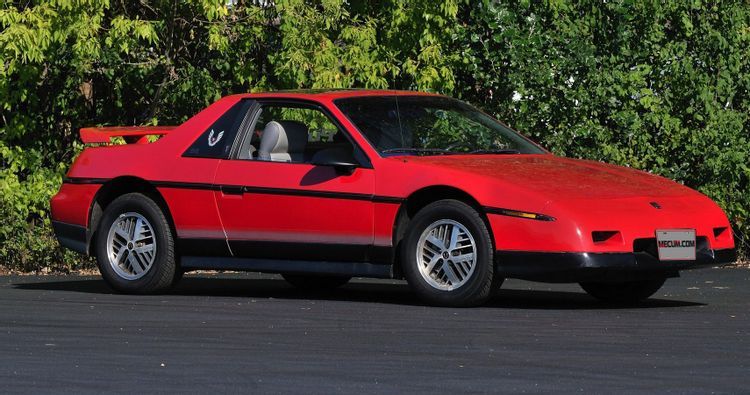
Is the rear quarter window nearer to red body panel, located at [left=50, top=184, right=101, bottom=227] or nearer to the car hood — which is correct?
red body panel, located at [left=50, top=184, right=101, bottom=227]

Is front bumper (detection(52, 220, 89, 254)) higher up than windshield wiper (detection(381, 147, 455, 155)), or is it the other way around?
windshield wiper (detection(381, 147, 455, 155))

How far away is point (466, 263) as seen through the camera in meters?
12.1

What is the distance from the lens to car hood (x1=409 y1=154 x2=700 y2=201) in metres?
11.9

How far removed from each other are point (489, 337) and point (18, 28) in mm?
7158

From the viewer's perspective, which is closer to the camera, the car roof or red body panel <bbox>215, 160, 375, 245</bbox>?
red body panel <bbox>215, 160, 375, 245</bbox>

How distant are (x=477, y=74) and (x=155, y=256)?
16.6ft

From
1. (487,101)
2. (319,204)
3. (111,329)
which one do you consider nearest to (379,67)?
(487,101)

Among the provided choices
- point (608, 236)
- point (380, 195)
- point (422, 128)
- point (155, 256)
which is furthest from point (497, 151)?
point (155, 256)

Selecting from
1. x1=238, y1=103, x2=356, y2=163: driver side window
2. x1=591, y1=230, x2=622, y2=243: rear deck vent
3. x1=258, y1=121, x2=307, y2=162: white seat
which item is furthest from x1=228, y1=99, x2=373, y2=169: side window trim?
x1=591, y1=230, x2=622, y2=243: rear deck vent

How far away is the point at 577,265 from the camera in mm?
11633

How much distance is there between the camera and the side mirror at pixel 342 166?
12.4 m

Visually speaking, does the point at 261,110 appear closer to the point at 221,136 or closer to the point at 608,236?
the point at 221,136

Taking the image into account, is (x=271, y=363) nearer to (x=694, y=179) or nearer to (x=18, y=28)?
(x=18, y=28)

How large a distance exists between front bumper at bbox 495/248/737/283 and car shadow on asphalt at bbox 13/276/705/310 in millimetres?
625
